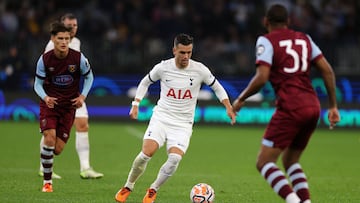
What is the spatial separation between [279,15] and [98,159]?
796cm

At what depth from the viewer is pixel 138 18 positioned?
24938 mm

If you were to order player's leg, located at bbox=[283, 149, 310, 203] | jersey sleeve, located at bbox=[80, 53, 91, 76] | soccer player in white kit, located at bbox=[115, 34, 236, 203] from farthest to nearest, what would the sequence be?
jersey sleeve, located at bbox=[80, 53, 91, 76], soccer player in white kit, located at bbox=[115, 34, 236, 203], player's leg, located at bbox=[283, 149, 310, 203]

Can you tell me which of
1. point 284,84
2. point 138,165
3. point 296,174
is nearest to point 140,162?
point 138,165

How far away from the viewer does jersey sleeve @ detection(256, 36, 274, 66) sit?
819cm

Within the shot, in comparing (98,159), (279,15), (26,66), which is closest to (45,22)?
(26,66)

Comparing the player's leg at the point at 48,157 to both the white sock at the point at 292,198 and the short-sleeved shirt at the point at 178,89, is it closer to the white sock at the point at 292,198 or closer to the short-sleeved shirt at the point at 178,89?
the short-sleeved shirt at the point at 178,89

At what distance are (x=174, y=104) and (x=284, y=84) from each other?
249 cm

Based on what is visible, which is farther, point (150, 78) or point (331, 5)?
point (331, 5)

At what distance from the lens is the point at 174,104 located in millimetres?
10562

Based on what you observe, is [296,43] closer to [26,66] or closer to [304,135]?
[304,135]

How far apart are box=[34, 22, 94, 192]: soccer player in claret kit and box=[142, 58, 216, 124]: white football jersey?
124 centimetres

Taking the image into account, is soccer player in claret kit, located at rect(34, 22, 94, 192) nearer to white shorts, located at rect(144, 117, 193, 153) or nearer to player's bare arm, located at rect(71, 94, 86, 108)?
player's bare arm, located at rect(71, 94, 86, 108)

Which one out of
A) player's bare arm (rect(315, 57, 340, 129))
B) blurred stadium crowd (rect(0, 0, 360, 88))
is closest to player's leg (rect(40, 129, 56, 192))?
player's bare arm (rect(315, 57, 340, 129))

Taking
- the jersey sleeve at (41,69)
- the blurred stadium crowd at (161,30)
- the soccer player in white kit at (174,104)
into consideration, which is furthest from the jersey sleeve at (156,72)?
the blurred stadium crowd at (161,30)
